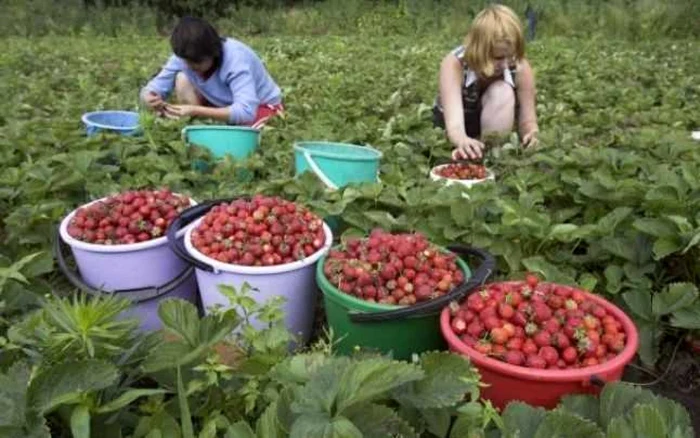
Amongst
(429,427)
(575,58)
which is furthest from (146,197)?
(575,58)

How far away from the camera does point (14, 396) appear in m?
1.23

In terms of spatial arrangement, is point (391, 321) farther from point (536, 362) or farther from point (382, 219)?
point (382, 219)

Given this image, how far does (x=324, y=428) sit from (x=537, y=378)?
66 centimetres

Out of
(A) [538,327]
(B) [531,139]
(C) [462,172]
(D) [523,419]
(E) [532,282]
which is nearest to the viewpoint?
(D) [523,419]

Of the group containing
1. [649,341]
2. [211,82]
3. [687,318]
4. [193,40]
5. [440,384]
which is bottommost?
[649,341]

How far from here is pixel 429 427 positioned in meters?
1.41

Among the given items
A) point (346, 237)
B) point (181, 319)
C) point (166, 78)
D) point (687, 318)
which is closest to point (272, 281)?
point (346, 237)

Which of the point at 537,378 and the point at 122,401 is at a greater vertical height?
the point at 122,401

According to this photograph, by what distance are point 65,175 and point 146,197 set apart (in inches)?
21.7

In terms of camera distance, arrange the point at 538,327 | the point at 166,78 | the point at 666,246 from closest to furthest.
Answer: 1. the point at 538,327
2. the point at 666,246
3. the point at 166,78

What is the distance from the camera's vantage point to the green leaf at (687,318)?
1914 millimetres

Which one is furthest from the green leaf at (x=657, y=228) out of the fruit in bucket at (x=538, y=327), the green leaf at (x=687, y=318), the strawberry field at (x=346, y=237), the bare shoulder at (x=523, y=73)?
the bare shoulder at (x=523, y=73)

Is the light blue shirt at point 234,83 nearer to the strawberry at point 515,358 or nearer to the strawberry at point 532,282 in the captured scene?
the strawberry at point 532,282

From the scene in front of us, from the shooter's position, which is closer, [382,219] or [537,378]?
[537,378]
